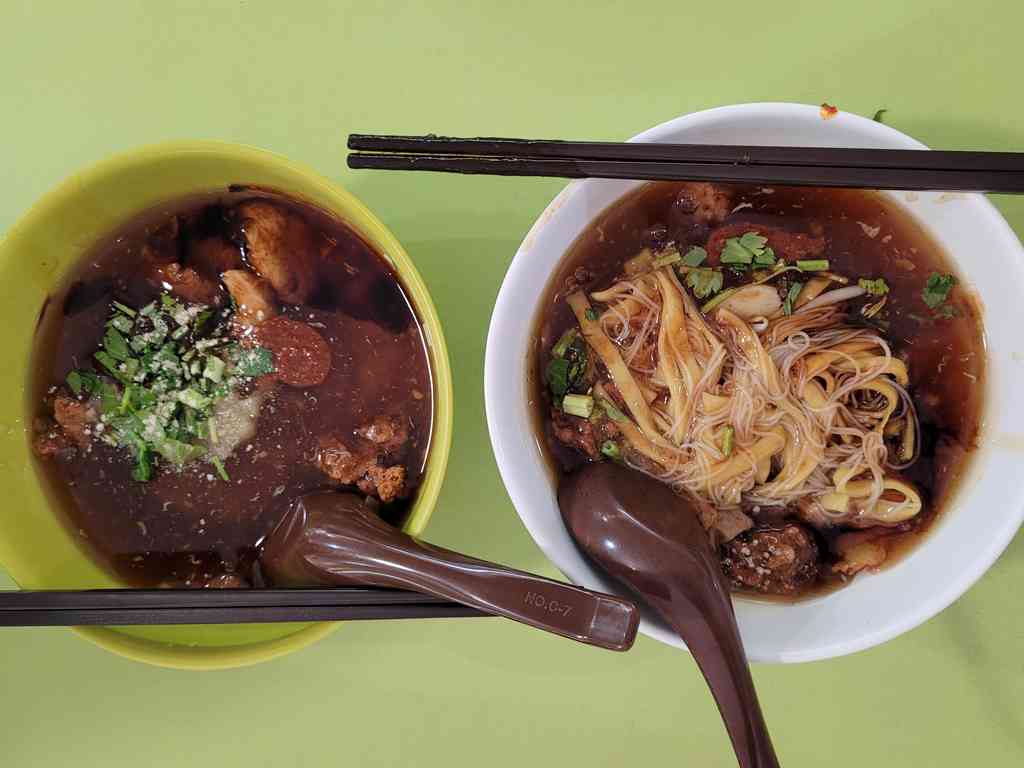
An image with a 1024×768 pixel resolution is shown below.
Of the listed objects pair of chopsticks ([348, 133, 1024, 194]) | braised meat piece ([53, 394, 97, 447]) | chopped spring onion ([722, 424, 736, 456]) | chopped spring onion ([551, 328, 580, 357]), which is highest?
pair of chopsticks ([348, 133, 1024, 194])

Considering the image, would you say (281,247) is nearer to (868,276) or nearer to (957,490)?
(868,276)

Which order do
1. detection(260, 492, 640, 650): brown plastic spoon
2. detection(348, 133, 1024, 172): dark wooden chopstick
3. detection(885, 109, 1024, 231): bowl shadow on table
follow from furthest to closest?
1. detection(885, 109, 1024, 231): bowl shadow on table
2. detection(348, 133, 1024, 172): dark wooden chopstick
3. detection(260, 492, 640, 650): brown plastic spoon

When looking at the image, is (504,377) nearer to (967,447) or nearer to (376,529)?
(376,529)

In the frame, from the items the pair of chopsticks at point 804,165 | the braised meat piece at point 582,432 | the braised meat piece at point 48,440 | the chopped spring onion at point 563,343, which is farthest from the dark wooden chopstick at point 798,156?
the braised meat piece at point 48,440

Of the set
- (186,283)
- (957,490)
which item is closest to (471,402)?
(186,283)

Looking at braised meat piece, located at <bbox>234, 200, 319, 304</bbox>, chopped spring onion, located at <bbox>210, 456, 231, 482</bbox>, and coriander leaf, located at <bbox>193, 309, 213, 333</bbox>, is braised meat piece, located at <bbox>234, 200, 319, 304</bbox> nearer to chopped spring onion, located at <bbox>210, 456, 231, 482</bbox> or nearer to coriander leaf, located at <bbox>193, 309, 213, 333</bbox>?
coriander leaf, located at <bbox>193, 309, 213, 333</bbox>

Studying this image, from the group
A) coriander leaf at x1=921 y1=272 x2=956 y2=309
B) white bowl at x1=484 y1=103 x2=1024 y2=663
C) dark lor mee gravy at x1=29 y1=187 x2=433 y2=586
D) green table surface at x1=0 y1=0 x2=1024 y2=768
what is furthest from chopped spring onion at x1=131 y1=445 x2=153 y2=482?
coriander leaf at x1=921 y1=272 x2=956 y2=309

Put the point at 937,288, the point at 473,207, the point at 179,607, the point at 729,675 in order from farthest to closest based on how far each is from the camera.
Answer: the point at 473,207
the point at 937,288
the point at 179,607
the point at 729,675
